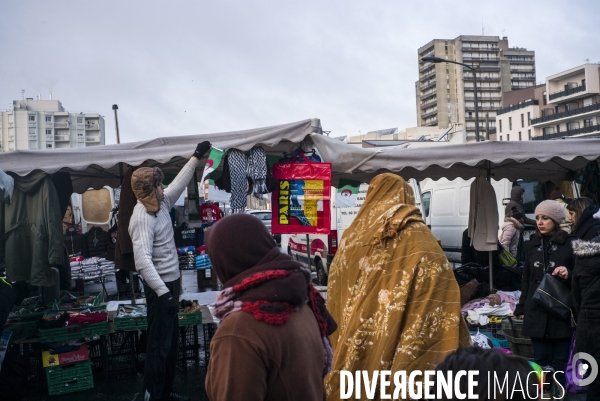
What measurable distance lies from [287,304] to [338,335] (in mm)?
1810

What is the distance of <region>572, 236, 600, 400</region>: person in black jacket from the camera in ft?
14.6

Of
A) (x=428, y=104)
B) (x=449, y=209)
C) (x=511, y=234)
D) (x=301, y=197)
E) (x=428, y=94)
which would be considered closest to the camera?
(x=301, y=197)

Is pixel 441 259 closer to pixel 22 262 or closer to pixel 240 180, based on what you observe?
pixel 240 180

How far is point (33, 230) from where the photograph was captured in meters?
6.56

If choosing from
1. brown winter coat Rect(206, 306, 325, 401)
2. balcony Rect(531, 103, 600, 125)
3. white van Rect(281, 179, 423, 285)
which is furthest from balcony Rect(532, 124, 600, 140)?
brown winter coat Rect(206, 306, 325, 401)

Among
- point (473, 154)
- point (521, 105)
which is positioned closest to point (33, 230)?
point (473, 154)

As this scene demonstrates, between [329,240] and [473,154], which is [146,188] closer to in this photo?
[473,154]

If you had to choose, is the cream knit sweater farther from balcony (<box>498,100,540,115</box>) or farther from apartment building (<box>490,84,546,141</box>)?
balcony (<box>498,100,540,115</box>)

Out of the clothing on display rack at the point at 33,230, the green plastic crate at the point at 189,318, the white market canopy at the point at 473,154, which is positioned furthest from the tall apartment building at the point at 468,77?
the clothing on display rack at the point at 33,230

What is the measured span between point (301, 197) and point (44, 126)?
14312 centimetres

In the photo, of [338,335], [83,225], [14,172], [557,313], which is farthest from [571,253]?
[83,225]

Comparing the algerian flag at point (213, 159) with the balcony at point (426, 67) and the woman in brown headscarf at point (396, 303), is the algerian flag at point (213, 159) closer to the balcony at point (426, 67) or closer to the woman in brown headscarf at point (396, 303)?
the woman in brown headscarf at point (396, 303)

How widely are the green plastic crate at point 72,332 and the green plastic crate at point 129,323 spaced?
0.39 feet

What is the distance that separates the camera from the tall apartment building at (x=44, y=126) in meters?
132
